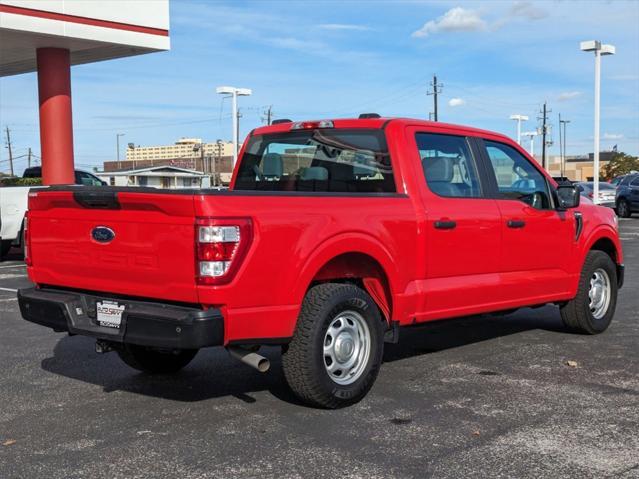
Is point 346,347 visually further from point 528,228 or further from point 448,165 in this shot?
point 528,228

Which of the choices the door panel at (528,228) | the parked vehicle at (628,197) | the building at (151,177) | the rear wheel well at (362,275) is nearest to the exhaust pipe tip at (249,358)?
the rear wheel well at (362,275)

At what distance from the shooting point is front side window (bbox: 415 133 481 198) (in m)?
6.34

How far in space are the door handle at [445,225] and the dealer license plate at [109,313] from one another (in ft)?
7.86

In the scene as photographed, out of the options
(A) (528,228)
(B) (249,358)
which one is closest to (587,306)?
(A) (528,228)

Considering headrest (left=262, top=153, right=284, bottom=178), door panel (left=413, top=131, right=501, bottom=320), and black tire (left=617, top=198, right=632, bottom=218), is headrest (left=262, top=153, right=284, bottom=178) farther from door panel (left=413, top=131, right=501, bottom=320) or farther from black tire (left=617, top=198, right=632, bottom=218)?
black tire (left=617, top=198, right=632, bottom=218)

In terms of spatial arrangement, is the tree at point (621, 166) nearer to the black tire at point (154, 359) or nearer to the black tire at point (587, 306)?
the black tire at point (587, 306)

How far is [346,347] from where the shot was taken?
5512mm

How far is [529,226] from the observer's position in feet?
23.1

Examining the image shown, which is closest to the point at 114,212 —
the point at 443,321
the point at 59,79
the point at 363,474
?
the point at 363,474

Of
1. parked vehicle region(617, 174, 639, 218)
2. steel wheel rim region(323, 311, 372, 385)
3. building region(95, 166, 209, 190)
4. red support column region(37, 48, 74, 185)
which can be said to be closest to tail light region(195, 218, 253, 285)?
steel wheel rim region(323, 311, 372, 385)

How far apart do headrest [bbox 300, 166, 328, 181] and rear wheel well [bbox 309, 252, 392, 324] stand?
40.0 inches

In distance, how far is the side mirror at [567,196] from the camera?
24.3 feet

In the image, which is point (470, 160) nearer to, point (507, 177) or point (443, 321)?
point (507, 177)

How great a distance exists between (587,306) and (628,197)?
82.7 feet
